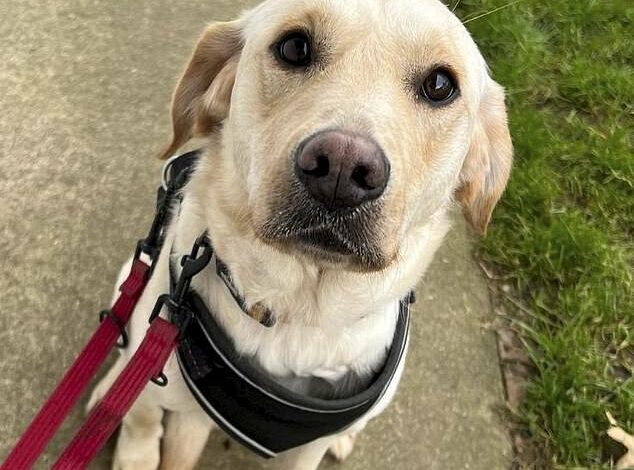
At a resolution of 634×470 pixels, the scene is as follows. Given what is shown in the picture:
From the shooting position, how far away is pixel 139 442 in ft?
7.84

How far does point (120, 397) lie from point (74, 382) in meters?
0.18

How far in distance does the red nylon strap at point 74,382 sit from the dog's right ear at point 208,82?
50 centimetres

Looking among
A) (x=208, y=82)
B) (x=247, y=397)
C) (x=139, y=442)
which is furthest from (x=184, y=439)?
(x=208, y=82)

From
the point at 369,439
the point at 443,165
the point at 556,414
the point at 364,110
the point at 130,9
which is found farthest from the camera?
the point at 130,9

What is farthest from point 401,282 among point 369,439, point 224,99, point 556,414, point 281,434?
point 556,414

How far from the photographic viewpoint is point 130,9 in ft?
12.8

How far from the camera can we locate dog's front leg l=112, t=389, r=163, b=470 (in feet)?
7.62

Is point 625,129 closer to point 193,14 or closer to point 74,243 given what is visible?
point 193,14

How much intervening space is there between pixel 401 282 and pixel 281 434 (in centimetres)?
57

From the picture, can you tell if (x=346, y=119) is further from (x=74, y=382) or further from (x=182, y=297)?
(x=74, y=382)

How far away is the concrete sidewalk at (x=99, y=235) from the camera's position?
266 cm

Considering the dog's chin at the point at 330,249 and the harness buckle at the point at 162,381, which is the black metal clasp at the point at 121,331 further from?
the dog's chin at the point at 330,249

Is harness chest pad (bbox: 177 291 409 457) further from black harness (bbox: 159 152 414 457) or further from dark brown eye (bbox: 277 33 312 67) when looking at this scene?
dark brown eye (bbox: 277 33 312 67)

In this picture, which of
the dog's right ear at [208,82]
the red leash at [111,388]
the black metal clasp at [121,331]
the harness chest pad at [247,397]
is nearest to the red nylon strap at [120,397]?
the red leash at [111,388]
